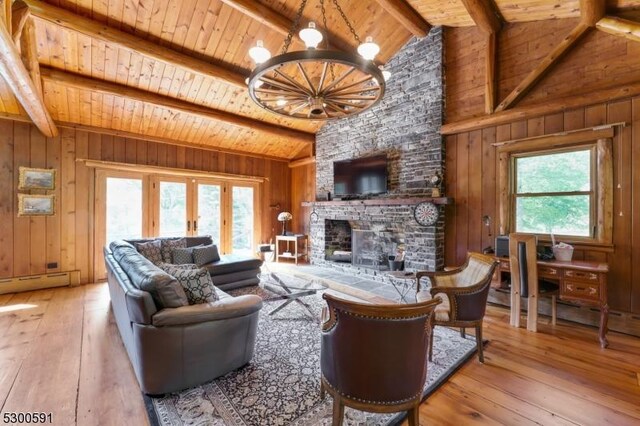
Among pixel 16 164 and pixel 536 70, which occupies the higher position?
pixel 536 70

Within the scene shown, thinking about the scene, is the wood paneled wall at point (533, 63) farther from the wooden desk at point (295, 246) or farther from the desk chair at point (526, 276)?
the wooden desk at point (295, 246)

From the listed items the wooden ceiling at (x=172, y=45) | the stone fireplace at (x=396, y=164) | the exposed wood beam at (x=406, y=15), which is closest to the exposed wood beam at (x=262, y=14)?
the wooden ceiling at (x=172, y=45)

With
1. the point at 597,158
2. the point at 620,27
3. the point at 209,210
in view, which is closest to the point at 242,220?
the point at 209,210

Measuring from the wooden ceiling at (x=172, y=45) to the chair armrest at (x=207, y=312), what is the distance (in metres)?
3.47

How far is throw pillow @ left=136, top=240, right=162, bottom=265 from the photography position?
14.0 ft

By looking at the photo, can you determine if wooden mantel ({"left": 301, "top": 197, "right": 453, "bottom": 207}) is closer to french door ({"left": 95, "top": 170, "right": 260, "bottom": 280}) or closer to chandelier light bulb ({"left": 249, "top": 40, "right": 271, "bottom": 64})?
french door ({"left": 95, "top": 170, "right": 260, "bottom": 280})

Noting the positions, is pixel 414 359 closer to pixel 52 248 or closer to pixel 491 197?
pixel 491 197

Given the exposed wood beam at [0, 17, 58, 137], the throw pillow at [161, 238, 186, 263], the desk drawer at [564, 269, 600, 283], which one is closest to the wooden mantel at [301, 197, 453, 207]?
the desk drawer at [564, 269, 600, 283]

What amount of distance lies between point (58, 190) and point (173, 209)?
1895 millimetres

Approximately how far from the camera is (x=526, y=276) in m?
3.33

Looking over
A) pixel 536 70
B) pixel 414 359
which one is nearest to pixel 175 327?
pixel 414 359

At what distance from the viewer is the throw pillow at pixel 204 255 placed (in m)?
4.62

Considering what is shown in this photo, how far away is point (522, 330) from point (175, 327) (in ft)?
12.1

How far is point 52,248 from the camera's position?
502 centimetres
